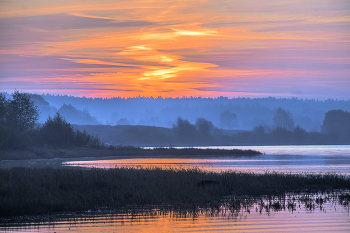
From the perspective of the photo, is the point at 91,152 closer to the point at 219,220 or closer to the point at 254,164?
the point at 254,164

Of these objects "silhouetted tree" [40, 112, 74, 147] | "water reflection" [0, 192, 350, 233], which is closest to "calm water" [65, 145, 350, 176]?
"water reflection" [0, 192, 350, 233]

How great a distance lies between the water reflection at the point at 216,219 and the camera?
16.2 metres

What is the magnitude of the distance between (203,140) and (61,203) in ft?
476

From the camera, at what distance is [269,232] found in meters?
15.6

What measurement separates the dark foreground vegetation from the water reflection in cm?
122

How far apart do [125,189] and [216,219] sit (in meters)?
7.56

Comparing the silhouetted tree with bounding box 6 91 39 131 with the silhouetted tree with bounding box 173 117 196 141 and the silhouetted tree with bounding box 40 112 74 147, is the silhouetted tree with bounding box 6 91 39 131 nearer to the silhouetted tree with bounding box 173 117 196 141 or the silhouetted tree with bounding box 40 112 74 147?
the silhouetted tree with bounding box 40 112 74 147

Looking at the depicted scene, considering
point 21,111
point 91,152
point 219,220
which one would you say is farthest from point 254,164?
point 21,111

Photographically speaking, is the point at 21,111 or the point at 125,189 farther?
the point at 21,111

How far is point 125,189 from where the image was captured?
77.5ft

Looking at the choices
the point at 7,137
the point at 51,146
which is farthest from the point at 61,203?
the point at 51,146

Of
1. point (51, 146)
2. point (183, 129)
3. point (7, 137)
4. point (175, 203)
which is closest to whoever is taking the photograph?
point (175, 203)

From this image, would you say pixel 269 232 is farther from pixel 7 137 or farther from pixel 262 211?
pixel 7 137

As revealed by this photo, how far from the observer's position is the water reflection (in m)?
16.2
